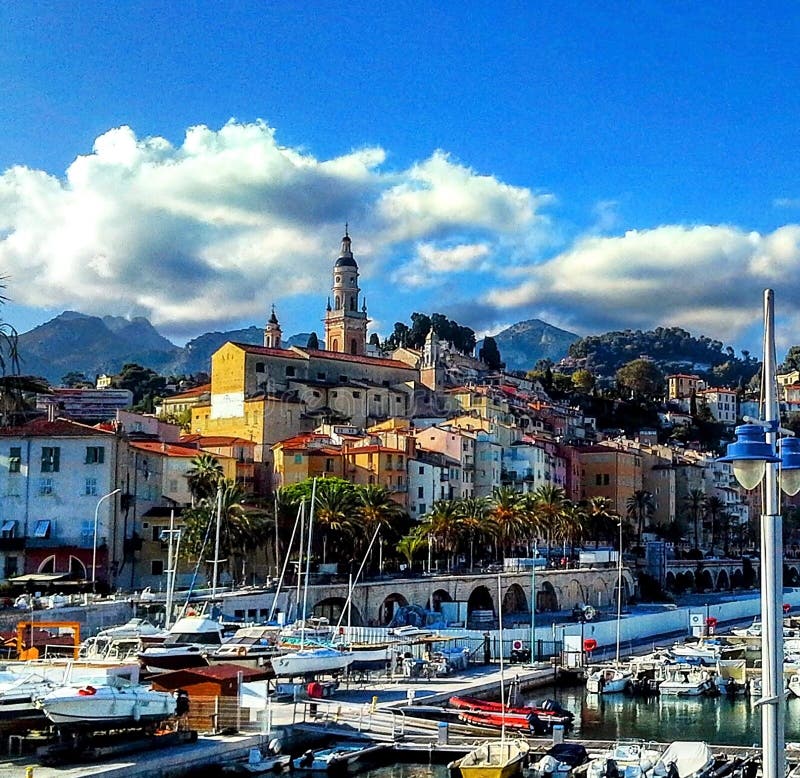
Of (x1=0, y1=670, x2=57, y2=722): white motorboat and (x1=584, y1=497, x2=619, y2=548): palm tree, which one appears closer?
(x1=0, y1=670, x2=57, y2=722): white motorboat

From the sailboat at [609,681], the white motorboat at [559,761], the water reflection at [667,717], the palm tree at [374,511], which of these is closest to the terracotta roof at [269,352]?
the palm tree at [374,511]

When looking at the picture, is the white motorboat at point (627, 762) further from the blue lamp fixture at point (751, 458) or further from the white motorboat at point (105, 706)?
the blue lamp fixture at point (751, 458)

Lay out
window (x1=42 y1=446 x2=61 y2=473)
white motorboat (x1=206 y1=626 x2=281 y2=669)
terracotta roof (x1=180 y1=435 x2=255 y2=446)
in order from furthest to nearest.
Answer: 1. terracotta roof (x1=180 y1=435 x2=255 y2=446)
2. window (x1=42 y1=446 x2=61 y2=473)
3. white motorboat (x1=206 y1=626 x2=281 y2=669)

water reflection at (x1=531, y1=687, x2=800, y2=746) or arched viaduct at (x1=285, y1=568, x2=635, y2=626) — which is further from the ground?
arched viaduct at (x1=285, y1=568, x2=635, y2=626)

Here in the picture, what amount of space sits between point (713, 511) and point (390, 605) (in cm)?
7442

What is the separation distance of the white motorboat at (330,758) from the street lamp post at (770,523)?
77.7 ft

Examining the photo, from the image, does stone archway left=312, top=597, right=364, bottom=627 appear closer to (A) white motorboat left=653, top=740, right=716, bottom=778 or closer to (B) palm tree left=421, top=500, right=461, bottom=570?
(B) palm tree left=421, top=500, right=461, bottom=570

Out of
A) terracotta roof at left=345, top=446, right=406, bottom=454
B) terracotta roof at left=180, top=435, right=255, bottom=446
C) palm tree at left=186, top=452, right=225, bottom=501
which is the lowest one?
palm tree at left=186, top=452, right=225, bottom=501

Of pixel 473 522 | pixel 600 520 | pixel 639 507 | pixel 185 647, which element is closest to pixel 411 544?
pixel 473 522

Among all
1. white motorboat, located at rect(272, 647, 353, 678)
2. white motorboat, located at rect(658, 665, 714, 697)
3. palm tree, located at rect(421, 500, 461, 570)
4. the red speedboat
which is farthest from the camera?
palm tree, located at rect(421, 500, 461, 570)

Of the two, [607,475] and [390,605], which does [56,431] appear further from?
[607,475]

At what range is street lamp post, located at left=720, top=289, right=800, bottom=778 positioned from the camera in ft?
34.4

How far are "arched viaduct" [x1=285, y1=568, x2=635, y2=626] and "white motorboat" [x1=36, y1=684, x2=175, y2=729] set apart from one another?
24711 millimetres

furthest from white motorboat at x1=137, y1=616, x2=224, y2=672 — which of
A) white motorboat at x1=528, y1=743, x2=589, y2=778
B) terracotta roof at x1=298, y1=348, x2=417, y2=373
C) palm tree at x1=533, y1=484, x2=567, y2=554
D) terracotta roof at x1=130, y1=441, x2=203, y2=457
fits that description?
terracotta roof at x1=298, y1=348, x2=417, y2=373
